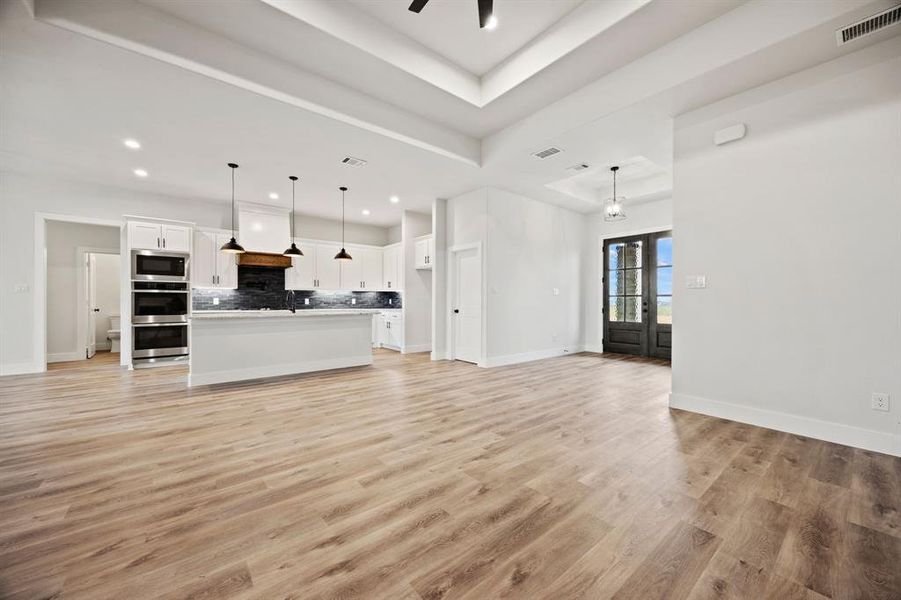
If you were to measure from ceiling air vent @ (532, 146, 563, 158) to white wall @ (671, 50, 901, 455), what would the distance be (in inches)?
53.8

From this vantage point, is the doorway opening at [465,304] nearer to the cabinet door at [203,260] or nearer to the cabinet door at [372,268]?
the cabinet door at [372,268]

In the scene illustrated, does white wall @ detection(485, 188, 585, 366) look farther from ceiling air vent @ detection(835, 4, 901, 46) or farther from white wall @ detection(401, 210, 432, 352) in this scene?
ceiling air vent @ detection(835, 4, 901, 46)

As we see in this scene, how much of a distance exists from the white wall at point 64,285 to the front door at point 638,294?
34.4 ft

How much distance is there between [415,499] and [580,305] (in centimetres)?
652

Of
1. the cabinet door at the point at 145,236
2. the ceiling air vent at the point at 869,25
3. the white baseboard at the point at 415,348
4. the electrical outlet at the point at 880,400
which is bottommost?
the white baseboard at the point at 415,348

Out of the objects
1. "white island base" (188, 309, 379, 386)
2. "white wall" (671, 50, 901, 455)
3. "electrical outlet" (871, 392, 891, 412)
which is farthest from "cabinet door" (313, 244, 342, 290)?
"electrical outlet" (871, 392, 891, 412)

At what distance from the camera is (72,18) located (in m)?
2.53

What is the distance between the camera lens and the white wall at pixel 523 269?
5977mm

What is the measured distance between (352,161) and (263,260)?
3270 millimetres

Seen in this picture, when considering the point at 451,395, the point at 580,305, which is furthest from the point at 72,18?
the point at 580,305

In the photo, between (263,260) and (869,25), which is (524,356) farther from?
(263,260)

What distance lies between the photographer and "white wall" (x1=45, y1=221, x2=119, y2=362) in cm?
641

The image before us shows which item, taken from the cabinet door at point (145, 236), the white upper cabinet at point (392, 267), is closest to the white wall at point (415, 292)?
the white upper cabinet at point (392, 267)

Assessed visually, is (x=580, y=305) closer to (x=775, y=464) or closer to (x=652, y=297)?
(x=652, y=297)
